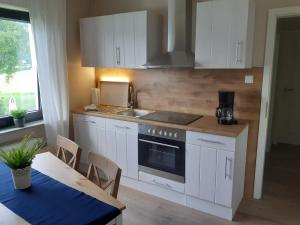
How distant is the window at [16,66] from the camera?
2760 millimetres

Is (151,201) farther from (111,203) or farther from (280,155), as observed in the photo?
(280,155)

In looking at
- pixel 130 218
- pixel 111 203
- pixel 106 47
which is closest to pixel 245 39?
pixel 106 47

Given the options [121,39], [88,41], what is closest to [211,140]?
[121,39]

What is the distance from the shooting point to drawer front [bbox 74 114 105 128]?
10.0 ft

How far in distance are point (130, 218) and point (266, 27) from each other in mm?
2336

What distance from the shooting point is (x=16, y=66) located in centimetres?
289

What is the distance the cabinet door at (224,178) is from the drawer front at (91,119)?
57.3 inches

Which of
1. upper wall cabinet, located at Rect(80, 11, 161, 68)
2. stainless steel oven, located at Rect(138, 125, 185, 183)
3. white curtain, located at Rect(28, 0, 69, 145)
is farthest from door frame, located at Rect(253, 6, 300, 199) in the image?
white curtain, located at Rect(28, 0, 69, 145)

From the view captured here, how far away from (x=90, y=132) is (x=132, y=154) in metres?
0.68

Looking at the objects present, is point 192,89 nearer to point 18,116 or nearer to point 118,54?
point 118,54

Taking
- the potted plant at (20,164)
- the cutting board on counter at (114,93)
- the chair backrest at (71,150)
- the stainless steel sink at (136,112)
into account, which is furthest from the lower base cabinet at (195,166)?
the potted plant at (20,164)

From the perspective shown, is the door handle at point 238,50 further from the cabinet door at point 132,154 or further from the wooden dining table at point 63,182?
the wooden dining table at point 63,182

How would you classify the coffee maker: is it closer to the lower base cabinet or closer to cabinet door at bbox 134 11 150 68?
the lower base cabinet

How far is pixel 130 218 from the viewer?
246 cm
